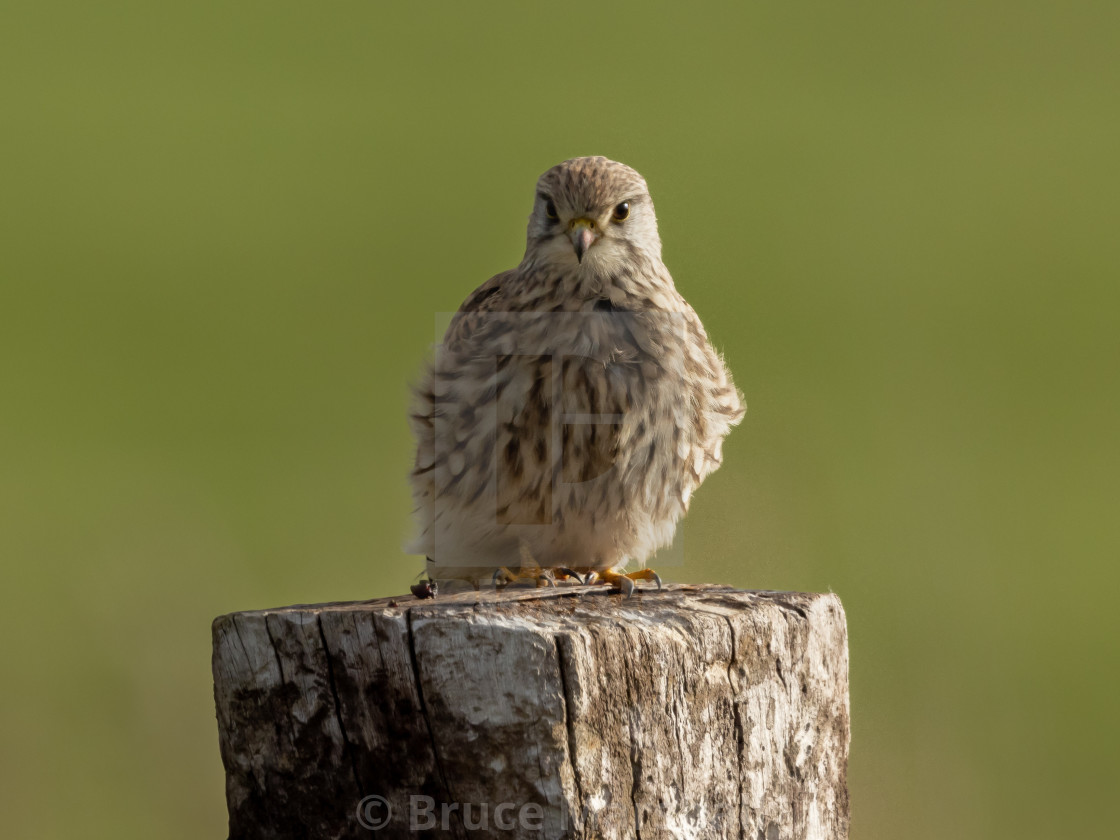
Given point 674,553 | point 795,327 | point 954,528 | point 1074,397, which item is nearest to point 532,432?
point 674,553

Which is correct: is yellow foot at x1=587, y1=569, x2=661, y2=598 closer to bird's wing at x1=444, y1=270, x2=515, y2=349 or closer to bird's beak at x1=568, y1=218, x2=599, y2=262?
bird's wing at x1=444, y1=270, x2=515, y2=349

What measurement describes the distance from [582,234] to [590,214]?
0.62 ft

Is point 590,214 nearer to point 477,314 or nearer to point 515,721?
point 477,314

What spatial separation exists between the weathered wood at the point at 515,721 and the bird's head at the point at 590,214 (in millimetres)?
1747

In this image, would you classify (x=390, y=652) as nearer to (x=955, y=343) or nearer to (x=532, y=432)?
(x=532, y=432)

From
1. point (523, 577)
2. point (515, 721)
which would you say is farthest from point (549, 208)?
point (515, 721)

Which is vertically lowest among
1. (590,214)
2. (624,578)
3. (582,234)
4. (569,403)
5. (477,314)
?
(624,578)

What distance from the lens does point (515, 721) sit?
282cm

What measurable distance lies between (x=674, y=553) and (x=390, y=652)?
2454 millimetres

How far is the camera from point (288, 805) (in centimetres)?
302

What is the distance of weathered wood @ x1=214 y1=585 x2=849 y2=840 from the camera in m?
2.83

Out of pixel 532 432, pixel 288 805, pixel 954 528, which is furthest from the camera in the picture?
pixel 954 528

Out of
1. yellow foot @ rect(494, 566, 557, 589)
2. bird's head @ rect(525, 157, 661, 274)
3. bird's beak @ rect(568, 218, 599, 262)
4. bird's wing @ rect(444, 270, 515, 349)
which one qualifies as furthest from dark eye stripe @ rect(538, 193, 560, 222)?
yellow foot @ rect(494, 566, 557, 589)

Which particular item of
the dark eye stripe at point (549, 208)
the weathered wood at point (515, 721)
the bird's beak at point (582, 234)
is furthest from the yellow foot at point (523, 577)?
the dark eye stripe at point (549, 208)
